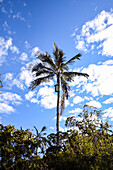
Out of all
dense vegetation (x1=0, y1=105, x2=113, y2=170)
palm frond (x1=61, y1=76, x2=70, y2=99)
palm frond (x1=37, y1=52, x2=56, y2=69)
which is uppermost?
palm frond (x1=37, y1=52, x2=56, y2=69)

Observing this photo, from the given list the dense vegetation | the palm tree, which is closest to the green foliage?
the dense vegetation

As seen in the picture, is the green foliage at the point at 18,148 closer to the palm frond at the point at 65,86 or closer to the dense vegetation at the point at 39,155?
the dense vegetation at the point at 39,155

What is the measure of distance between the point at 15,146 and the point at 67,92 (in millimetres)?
8178

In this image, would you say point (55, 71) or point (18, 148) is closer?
point (18, 148)

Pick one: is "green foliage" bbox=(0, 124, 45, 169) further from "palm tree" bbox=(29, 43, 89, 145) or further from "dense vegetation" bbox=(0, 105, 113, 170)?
"palm tree" bbox=(29, 43, 89, 145)

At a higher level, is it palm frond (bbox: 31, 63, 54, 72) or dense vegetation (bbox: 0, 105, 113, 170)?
palm frond (bbox: 31, 63, 54, 72)

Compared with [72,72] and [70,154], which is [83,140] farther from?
[72,72]

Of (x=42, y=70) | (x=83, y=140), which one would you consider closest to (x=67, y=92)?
(x=42, y=70)

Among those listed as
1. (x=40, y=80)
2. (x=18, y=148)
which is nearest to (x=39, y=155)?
(x=18, y=148)

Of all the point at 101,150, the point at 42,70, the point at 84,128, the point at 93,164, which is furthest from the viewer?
the point at 42,70

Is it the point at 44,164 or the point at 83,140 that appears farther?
the point at 83,140

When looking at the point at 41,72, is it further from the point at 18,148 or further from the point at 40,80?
the point at 18,148

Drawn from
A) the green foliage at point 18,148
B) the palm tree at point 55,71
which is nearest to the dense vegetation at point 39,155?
the green foliage at point 18,148

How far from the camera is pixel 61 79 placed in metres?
13.7
